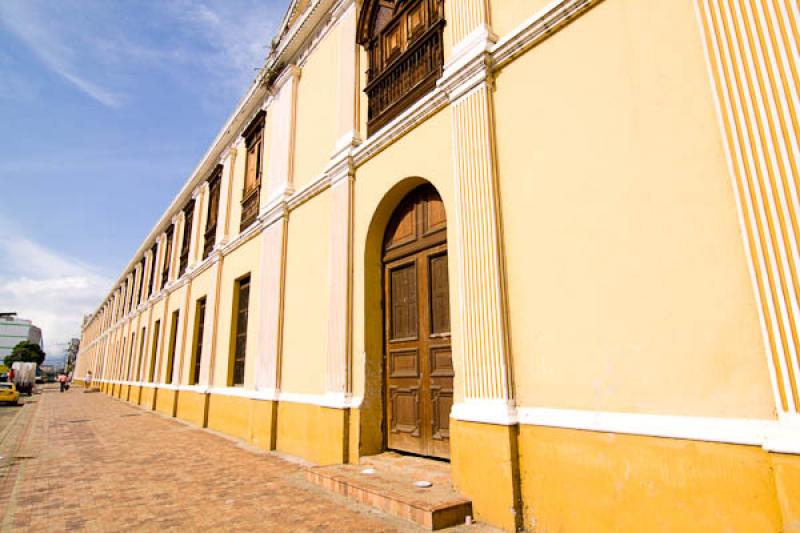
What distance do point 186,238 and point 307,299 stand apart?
1113 cm

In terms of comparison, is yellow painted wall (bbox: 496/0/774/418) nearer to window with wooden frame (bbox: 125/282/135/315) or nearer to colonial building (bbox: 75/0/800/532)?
colonial building (bbox: 75/0/800/532)

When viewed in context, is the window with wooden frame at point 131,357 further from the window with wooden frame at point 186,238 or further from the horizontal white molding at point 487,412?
the horizontal white molding at point 487,412

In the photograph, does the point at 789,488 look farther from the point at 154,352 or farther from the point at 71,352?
the point at 71,352

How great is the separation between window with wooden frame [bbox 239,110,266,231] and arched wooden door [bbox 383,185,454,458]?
17.4 feet

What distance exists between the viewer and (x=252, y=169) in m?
11.3

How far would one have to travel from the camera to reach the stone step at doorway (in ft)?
12.7

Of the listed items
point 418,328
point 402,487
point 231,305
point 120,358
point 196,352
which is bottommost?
point 402,487

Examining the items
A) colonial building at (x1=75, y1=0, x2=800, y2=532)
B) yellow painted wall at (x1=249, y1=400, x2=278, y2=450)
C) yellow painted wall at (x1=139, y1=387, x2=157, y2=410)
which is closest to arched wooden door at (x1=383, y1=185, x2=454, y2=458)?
colonial building at (x1=75, y1=0, x2=800, y2=532)

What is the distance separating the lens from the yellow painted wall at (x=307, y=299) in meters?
7.18

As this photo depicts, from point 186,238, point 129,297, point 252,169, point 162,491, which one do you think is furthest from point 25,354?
point 162,491

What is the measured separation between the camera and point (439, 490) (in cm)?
434

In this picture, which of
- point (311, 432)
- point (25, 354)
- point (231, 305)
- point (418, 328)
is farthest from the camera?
point (25, 354)

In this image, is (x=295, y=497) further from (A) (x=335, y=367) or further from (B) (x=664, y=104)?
(B) (x=664, y=104)

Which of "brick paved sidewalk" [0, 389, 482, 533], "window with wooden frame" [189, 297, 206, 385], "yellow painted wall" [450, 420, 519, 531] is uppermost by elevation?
"window with wooden frame" [189, 297, 206, 385]
